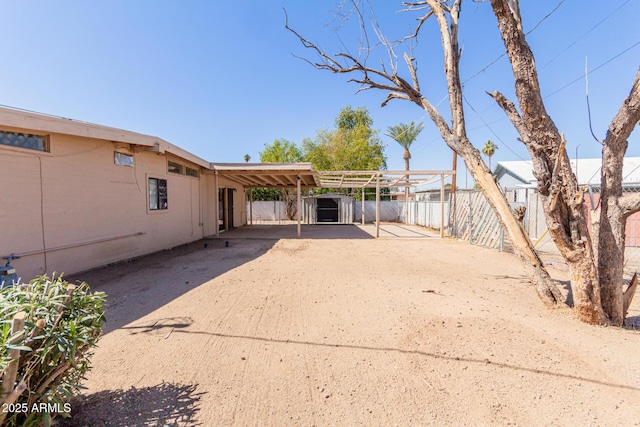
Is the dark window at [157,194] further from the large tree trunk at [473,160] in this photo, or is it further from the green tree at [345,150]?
Answer: the green tree at [345,150]

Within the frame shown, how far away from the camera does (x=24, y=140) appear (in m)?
4.53

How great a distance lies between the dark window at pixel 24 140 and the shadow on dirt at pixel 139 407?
4.55 metres

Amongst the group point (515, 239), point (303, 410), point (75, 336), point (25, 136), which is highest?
point (25, 136)

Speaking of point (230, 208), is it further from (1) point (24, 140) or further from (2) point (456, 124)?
(2) point (456, 124)

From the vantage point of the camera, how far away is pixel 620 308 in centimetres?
324

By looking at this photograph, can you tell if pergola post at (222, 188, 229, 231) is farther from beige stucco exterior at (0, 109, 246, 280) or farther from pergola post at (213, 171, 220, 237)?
beige stucco exterior at (0, 109, 246, 280)

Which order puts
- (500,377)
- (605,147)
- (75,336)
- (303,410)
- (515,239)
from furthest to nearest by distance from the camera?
1. (515,239)
2. (605,147)
3. (500,377)
4. (303,410)
5. (75,336)

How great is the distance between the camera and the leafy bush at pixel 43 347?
133 centimetres

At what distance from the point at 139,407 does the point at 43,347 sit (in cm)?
87

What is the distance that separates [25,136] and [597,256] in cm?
837

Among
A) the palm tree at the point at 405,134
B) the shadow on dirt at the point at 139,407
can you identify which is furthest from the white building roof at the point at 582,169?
the shadow on dirt at the point at 139,407

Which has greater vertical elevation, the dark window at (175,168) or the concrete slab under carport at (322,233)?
the dark window at (175,168)

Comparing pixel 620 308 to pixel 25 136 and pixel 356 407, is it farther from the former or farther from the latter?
pixel 25 136

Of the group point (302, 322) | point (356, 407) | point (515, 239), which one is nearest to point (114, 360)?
point (302, 322)
